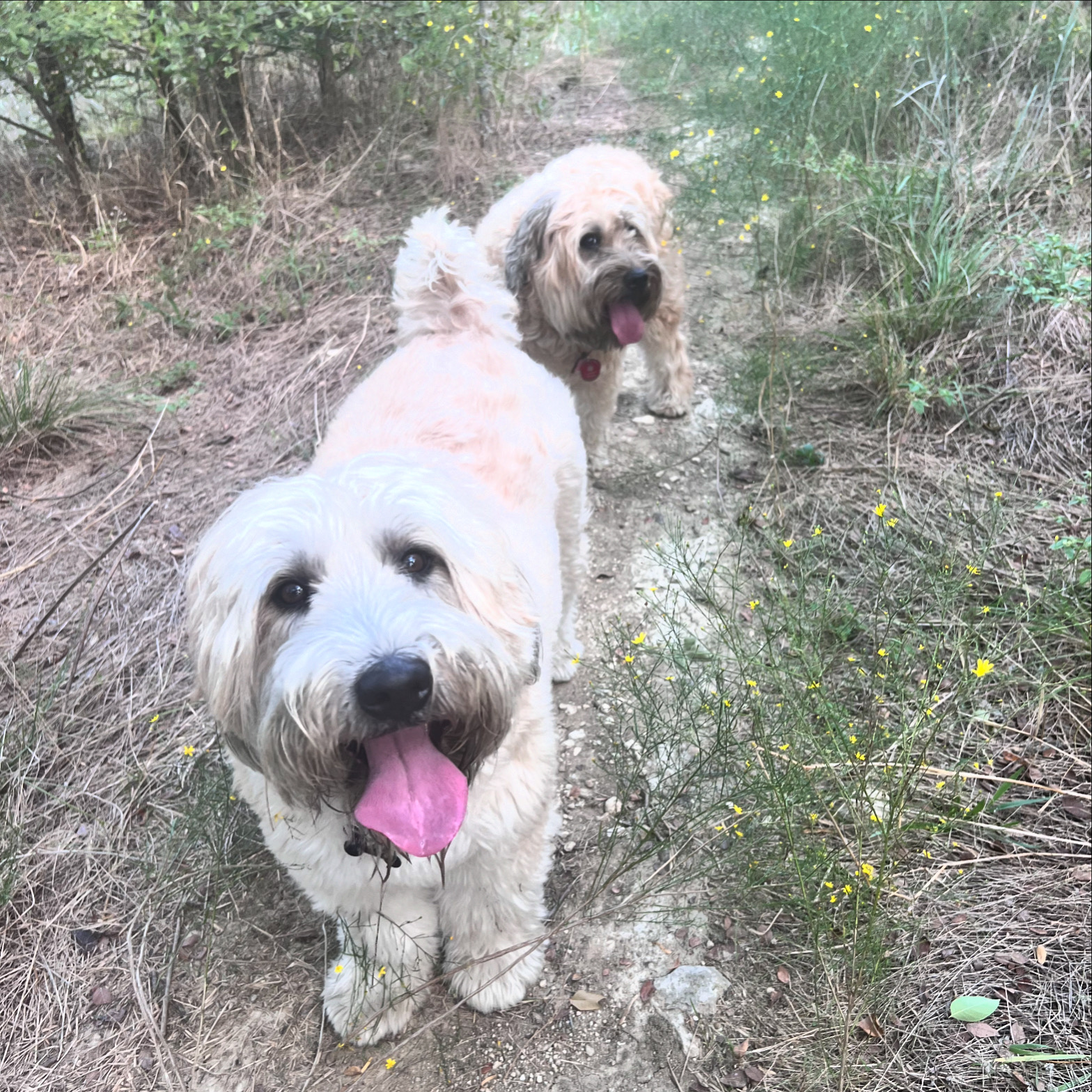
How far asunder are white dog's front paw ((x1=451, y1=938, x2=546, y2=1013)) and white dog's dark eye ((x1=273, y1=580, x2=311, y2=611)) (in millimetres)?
1354

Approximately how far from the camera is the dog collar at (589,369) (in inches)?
169

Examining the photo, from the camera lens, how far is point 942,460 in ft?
12.4

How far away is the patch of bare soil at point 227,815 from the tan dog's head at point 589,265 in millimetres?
842

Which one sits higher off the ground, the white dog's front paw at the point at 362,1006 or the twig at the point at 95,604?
the twig at the point at 95,604

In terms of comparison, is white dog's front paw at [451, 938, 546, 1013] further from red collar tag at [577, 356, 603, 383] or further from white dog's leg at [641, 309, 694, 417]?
white dog's leg at [641, 309, 694, 417]

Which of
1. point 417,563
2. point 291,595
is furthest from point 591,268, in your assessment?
point 291,595

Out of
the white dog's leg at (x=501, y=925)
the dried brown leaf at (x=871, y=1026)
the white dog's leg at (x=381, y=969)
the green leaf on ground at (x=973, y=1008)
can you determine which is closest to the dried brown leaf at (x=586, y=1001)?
the white dog's leg at (x=501, y=925)

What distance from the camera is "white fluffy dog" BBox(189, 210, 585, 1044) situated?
5.35 ft

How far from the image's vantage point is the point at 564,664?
11.3ft

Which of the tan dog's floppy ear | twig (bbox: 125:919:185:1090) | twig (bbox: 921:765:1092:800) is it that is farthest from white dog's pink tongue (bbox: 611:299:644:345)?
twig (bbox: 125:919:185:1090)

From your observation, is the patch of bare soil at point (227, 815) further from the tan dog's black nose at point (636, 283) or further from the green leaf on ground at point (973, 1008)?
the tan dog's black nose at point (636, 283)

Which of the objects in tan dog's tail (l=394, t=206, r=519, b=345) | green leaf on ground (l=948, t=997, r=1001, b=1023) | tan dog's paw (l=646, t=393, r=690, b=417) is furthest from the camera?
tan dog's paw (l=646, t=393, r=690, b=417)

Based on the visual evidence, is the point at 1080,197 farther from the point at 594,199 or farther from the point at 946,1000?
the point at 946,1000

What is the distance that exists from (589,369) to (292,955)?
123 inches
